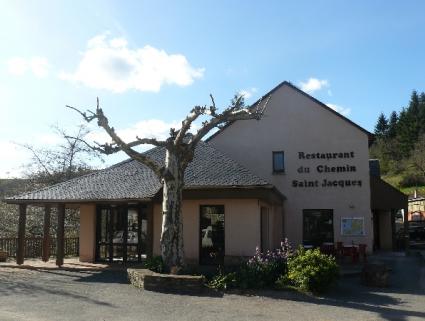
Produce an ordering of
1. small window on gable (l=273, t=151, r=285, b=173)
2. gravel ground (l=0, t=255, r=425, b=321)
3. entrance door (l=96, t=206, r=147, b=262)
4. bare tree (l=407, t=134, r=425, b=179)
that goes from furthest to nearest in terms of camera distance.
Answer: bare tree (l=407, t=134, r=425, b=179)
small window on gable (l=273, t=151, r=285, b=173)
entrance door (l=96, t=206, r=147, b=262)
gravel ground (l=0, t=255, r=425, b=321)

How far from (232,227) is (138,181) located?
4.12m

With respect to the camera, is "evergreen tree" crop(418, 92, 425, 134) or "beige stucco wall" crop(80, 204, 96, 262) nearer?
"beige stucco wall" crop(80, 204, 96, 262)

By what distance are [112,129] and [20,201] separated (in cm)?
Result: 604

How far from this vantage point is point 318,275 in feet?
40.2

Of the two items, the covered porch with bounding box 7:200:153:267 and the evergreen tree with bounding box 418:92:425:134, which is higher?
the evergreen tree with bounding box 418:92:425:134

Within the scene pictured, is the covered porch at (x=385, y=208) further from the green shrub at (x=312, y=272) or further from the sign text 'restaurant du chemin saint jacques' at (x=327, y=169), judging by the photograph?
the green shrub at (x=312, y=272)

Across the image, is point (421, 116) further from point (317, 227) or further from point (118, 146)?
point (118, 146)

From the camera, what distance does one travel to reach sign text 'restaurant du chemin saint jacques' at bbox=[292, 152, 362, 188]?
23.4 metres

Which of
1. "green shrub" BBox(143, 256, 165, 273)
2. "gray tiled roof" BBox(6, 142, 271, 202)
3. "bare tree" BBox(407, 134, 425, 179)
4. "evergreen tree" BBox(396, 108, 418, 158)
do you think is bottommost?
"green shrub" BBox(143, 256, 165, 273)

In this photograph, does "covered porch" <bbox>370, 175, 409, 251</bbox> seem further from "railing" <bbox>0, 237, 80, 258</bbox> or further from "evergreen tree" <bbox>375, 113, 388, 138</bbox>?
"evergreen tree" <bbox>375, 113, 388, 138</bbox>

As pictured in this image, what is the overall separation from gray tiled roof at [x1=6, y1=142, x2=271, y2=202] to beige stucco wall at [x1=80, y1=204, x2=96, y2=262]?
3.84 feet

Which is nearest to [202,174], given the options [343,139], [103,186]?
[103,186]

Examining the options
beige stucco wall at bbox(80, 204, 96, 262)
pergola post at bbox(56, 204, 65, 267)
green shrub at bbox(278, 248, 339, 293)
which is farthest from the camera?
beige stucco wall at bbox(80, 204, 96, 262)

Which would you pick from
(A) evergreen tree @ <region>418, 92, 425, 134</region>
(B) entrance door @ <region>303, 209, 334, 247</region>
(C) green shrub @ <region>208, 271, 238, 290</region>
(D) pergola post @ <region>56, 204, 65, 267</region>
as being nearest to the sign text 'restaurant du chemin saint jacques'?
(B) entrance door @ <region>303, 209, 334, 247</region>
